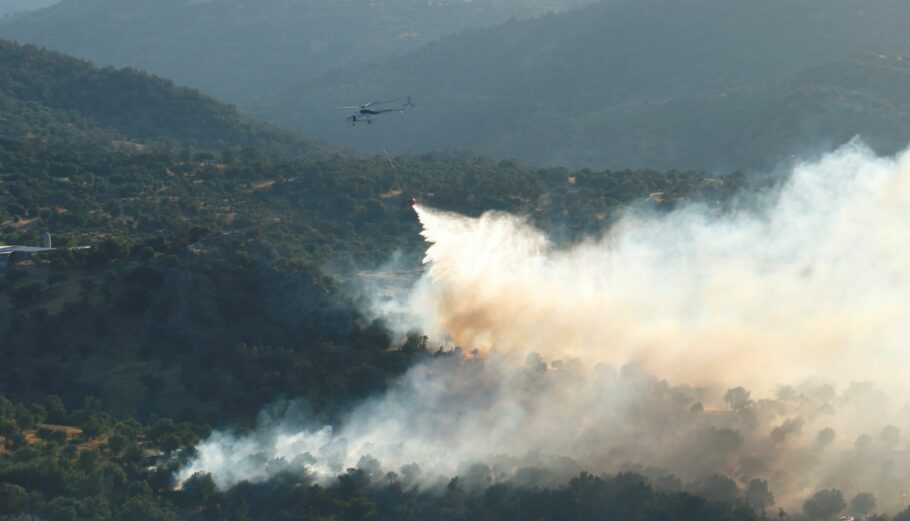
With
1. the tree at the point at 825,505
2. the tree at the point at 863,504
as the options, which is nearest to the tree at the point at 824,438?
the tree at the point at 825,505

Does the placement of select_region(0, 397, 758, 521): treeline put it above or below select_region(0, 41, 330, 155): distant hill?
below

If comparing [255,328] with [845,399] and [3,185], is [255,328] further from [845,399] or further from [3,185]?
[3,185]

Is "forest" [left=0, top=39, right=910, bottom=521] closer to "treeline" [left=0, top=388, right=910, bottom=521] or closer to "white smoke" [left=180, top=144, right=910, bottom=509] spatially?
"treeline" [left=0, top=388, right=910, bottom=521]

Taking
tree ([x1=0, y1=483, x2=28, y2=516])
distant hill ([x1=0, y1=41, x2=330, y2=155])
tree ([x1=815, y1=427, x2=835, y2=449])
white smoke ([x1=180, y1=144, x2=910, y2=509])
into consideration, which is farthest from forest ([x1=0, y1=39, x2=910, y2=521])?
distant hill ([x1=0, y1=41, x2=330, y2=155])

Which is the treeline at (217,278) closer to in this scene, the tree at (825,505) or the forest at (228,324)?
the forest at (228,324)

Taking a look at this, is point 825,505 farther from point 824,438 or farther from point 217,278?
point 217,278

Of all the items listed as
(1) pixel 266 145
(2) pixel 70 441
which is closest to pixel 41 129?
(1) pixel 266 145
